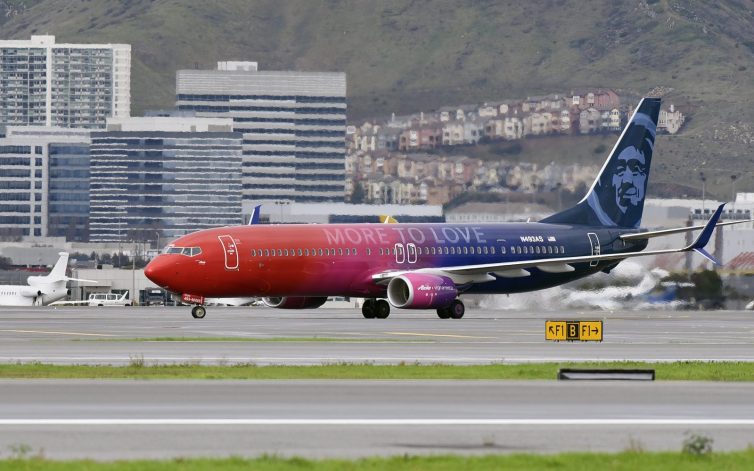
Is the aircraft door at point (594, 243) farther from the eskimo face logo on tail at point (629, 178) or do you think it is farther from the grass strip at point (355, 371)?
the grass strip at point (355, 371)

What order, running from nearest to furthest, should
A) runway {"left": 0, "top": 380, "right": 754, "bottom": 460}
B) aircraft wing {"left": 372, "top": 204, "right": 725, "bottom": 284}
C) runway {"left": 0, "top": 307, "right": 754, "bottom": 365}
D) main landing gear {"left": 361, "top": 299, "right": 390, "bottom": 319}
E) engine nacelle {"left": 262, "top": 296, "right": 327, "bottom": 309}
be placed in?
1. runway {"left": 0, "top": 380, "right": 754, "bottom": 460}
2. runway {"left": 0, "top": 307, "right": 754, "bottom": 365}
3. main landing gear {"left": 361, "top": 299, "right": 390, "bottom": 319}
4. aircraft wing {"left": 372, "top": 204, "right": 725, "bottom": 284}
5. engine nacelle {"left": 262, "top": 296, "right": 327, "bottom": 309}

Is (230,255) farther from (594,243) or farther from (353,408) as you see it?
(353,408)

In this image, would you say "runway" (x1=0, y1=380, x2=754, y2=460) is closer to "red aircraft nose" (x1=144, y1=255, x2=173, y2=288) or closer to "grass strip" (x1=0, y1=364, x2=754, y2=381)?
"grass strip" (x1=0, y1=364, x2=754, y2=381)

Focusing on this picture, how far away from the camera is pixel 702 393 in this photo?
31344 millimetres

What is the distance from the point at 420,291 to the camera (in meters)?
72.1

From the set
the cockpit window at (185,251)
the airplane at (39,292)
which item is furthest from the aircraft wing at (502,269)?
the airplane at (39,292)

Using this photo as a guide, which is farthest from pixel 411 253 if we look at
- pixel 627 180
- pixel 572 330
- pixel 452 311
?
pixel 572 330

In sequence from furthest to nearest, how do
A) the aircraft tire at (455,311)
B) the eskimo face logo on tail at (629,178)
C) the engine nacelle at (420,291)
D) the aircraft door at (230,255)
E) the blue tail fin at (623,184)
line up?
the eskimo face logo on tail at (629,178) < the blue tail fin at (623,184) < the aircraft tire at (455,311) < the engine nacelle at (420,291) < the aircraft door at (230,255)

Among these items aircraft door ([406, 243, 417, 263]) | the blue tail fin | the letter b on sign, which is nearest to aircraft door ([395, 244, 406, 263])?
aircraft door ([406, 243, 417, 263])

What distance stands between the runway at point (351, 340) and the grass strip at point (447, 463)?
18455 millimetres

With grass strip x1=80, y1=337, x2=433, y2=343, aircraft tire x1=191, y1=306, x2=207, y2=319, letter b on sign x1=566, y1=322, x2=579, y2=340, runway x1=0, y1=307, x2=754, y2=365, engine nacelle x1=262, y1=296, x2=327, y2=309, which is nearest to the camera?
runway x1=0, y1=307, x2=754, y2=365

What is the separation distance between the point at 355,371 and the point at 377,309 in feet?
127

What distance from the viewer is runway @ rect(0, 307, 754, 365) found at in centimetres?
4275

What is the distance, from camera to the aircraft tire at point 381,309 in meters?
74.7
